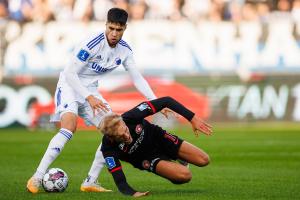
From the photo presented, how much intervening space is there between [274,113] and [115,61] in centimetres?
1641

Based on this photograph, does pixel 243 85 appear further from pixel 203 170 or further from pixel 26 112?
pixel 203 170

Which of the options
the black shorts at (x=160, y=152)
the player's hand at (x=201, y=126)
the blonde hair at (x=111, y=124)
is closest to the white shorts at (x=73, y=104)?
the black shorts at (x=160, y=152)

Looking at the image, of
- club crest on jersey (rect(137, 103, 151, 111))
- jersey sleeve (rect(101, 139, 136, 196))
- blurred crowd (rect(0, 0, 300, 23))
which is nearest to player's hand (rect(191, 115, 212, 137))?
club crest on jersey (rect(137, 103, 151, 111))

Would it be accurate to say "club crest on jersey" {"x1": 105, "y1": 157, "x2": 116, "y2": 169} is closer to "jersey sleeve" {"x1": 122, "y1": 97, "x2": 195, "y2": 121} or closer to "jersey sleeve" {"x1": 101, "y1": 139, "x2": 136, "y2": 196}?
"jersey sleeve" {"x1": 101, "y1": 139, "x2": 136, "y2": 196}

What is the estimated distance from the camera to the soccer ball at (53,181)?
9.85 meters

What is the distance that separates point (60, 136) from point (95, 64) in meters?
1.14

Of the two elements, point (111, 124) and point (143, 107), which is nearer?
point (111, 124)

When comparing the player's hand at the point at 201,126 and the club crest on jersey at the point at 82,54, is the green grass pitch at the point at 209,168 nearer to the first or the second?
the player's hand at the point at 201,126

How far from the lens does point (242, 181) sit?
1136 centimetres

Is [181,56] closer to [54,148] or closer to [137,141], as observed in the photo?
[54,148]

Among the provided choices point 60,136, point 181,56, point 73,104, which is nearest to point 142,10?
point 181,56

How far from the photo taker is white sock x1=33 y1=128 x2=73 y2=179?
9.86 metres

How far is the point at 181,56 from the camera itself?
27.0 metres

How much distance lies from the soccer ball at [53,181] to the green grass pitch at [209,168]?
5.2 inches
